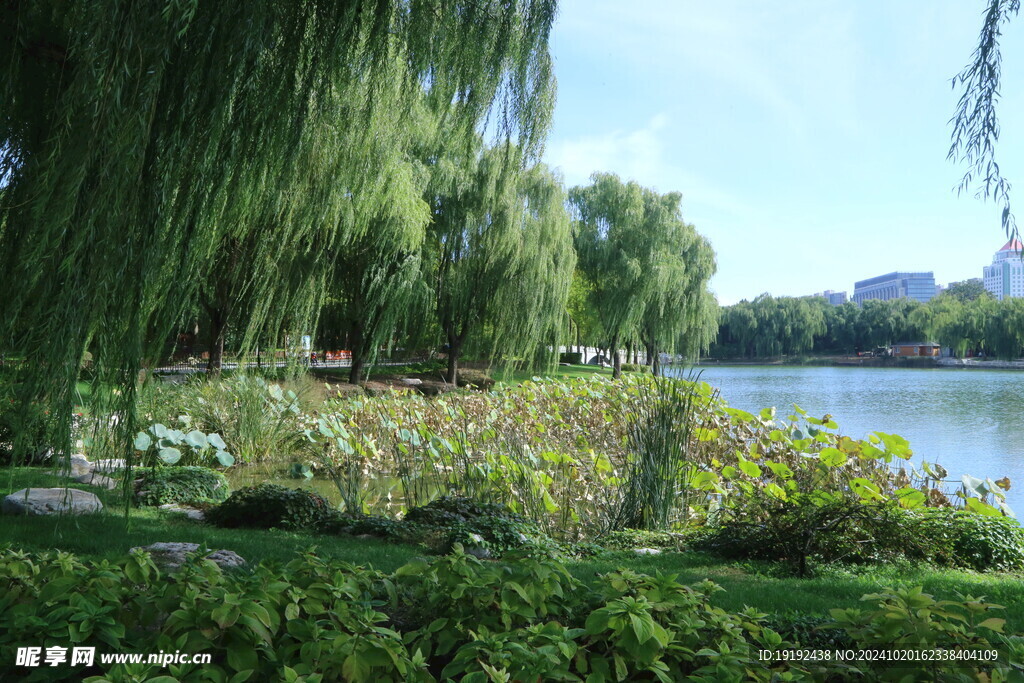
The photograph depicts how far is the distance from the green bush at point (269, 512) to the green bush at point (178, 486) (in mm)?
653

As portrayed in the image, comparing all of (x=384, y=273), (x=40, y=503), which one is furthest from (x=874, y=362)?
(x=40, y=503)

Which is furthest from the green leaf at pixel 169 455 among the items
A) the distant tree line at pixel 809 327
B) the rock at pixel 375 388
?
the distant tree line at pixel 809 327

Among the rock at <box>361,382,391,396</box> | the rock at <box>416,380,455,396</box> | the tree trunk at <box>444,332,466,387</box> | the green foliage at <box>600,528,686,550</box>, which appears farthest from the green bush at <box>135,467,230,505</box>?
the tree trunk at <box>444,332,466,387</box>

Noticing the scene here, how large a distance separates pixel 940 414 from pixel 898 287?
56.4 meters

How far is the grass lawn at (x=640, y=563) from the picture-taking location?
10.8 feet

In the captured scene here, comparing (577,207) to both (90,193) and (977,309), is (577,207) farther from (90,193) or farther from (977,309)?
(90,193)

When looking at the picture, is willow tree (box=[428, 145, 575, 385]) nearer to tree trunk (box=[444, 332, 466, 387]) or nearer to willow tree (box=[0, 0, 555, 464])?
tree trunk (box=[444, 332, 466, 387])

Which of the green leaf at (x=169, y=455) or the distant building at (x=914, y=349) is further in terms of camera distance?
the distant building at (x=914, y=349)

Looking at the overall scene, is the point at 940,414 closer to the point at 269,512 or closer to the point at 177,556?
the point at 269,512

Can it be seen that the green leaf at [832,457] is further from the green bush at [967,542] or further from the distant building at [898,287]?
the distant building at [898,287]

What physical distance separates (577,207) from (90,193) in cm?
2012

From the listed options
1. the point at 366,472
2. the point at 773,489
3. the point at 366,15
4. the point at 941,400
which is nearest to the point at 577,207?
the point at 941,400

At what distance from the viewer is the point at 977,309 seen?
2231cm

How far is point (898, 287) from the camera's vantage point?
64062 mm
